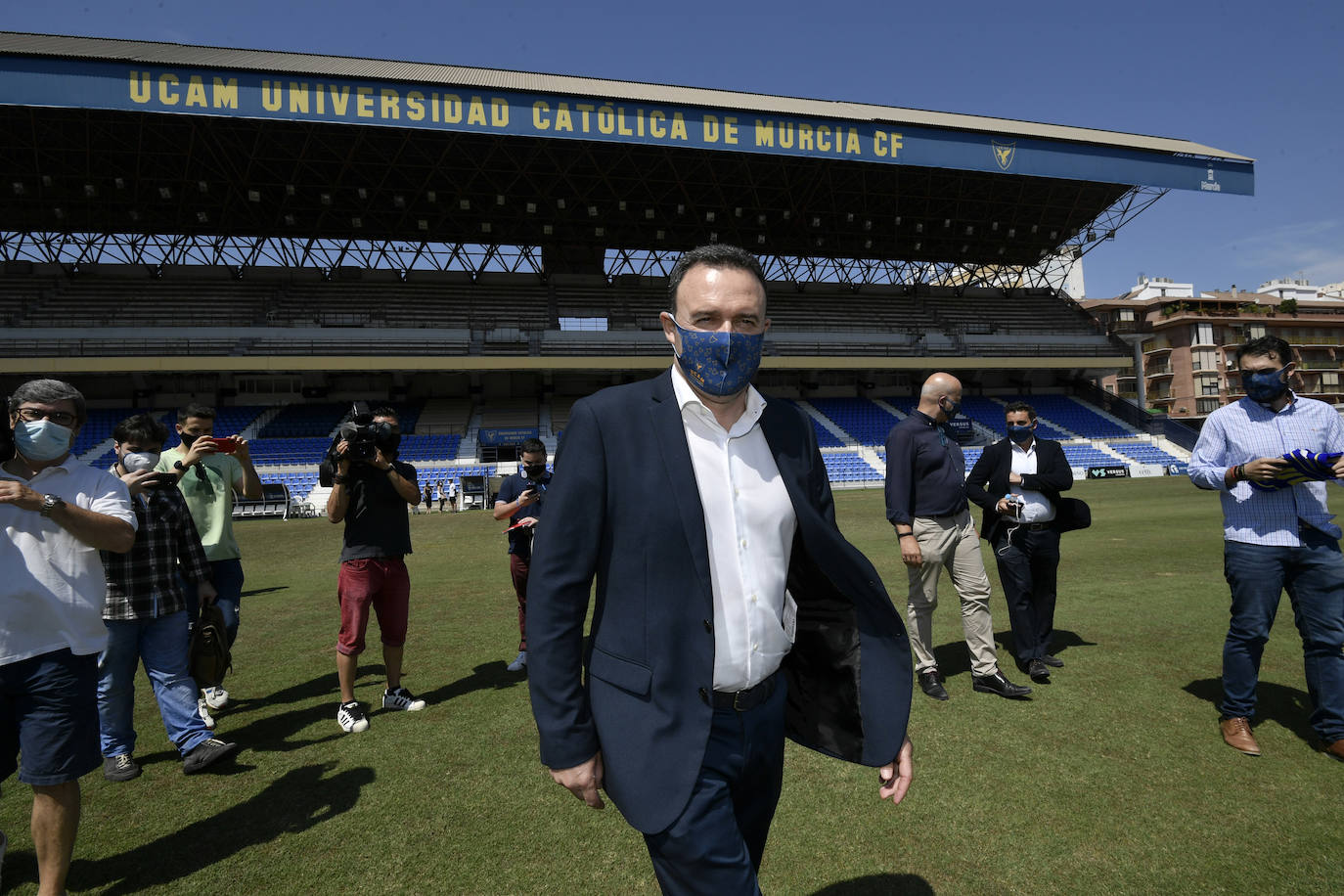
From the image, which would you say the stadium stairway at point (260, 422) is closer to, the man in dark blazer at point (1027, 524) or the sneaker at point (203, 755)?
the sneaker at point (203, 755)

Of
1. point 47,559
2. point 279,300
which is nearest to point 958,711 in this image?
point 47,559

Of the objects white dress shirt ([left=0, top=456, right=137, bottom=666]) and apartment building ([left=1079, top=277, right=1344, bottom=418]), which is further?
apartment building ([left=1079, top=277, right=1344, bottom=418])

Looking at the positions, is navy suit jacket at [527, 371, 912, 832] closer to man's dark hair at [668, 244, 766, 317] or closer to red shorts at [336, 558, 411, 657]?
man's dark hair at [668, 244, 766, 317]

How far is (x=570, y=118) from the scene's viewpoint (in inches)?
943

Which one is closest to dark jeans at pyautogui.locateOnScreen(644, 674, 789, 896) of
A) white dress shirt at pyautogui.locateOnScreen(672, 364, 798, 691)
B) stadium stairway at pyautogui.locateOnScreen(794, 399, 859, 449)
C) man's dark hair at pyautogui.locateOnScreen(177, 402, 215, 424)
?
white dress shirt at pyautogui.locateOnScreen(672, 364, 798, 691)

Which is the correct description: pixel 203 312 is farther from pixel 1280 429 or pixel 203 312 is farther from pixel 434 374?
pixel 1280 429

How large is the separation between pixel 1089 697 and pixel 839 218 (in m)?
33.3

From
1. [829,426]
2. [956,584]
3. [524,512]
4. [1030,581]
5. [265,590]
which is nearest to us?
[956,584]

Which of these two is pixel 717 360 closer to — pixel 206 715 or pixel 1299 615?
pixel 1299 615

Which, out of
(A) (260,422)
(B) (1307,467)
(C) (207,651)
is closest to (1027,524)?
(B) (1307,467)

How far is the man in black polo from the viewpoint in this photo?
15.6 ft

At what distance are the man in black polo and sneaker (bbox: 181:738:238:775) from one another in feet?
14.8

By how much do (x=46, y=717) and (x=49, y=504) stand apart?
2.70 ft

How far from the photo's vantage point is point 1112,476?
29.8 m
